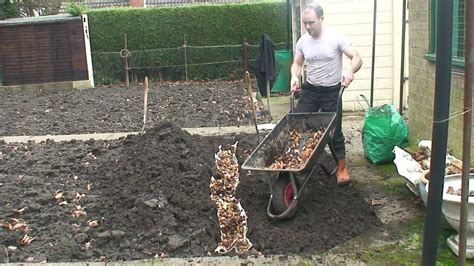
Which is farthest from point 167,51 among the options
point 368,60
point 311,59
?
point 311,59

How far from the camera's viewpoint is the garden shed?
1692cm

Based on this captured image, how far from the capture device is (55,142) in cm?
862

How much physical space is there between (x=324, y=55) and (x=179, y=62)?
1290cm

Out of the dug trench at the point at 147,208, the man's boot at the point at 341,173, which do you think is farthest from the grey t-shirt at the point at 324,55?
the dug trench at the point at 147,208

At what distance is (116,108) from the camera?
12.4 m

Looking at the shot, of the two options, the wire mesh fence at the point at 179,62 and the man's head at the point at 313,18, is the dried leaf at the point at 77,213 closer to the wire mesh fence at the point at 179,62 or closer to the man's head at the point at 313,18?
the man's head at the point at 313,18

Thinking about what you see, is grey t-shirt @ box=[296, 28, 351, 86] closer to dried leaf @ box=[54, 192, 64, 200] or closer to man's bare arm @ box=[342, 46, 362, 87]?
man's bare arm @ box=[342, 46, 362, 87]

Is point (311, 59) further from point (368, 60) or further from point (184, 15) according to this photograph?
point (184, 15)

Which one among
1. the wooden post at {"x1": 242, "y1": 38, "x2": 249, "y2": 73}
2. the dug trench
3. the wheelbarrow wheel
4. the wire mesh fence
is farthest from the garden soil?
the wire mesh fence

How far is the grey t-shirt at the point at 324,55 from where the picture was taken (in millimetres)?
5664

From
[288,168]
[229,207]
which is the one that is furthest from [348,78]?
[229,207]

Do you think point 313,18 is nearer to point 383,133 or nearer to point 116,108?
point 383,133

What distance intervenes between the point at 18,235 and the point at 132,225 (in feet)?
3.08

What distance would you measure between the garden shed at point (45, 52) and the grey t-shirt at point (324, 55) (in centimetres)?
1243
